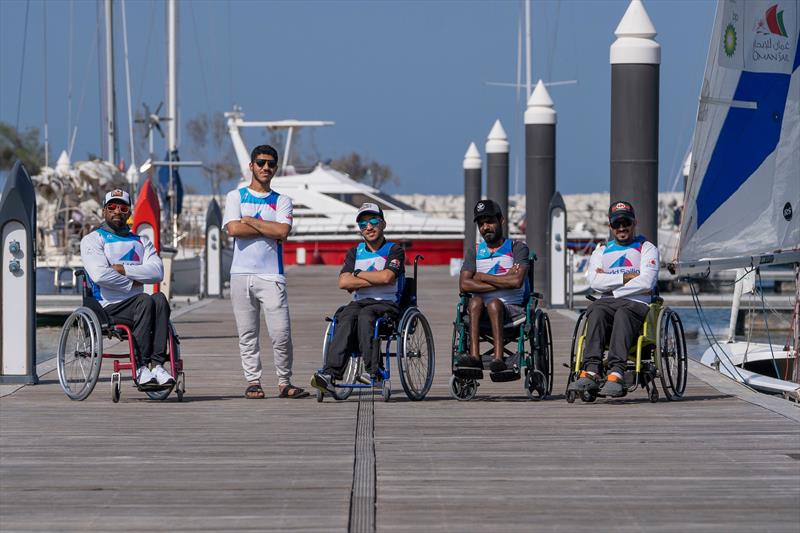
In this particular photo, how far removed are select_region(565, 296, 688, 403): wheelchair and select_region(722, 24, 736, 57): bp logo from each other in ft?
11.2

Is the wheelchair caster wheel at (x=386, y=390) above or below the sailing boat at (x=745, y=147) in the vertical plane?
below

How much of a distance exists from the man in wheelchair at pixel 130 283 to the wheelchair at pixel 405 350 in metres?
0.99

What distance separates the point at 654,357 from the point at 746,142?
335cm

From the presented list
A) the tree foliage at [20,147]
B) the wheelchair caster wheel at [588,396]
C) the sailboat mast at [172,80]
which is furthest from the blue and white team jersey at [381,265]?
the tree foliage at [20,147]

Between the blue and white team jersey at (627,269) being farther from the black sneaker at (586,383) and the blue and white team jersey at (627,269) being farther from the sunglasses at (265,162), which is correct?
the sunglasses at (265,162)

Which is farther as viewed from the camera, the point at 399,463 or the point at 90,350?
the point at 90,350

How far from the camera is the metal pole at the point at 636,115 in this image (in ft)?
49.5

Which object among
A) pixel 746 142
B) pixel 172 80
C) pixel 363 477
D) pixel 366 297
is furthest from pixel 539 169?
pixel 363 477

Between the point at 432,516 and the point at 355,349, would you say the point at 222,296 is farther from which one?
the point at 432,516

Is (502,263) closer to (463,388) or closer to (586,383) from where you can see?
(463,388)

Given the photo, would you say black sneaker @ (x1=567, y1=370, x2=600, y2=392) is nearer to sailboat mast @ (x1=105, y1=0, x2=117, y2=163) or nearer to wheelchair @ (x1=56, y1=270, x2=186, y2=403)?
wheelchair @ (x1=56, y1=270, x2=186, y2=403)

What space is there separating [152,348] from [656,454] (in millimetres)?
3399

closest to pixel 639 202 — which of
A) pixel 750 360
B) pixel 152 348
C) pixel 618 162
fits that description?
pixel 618 162

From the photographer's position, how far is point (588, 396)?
894 centimetres
